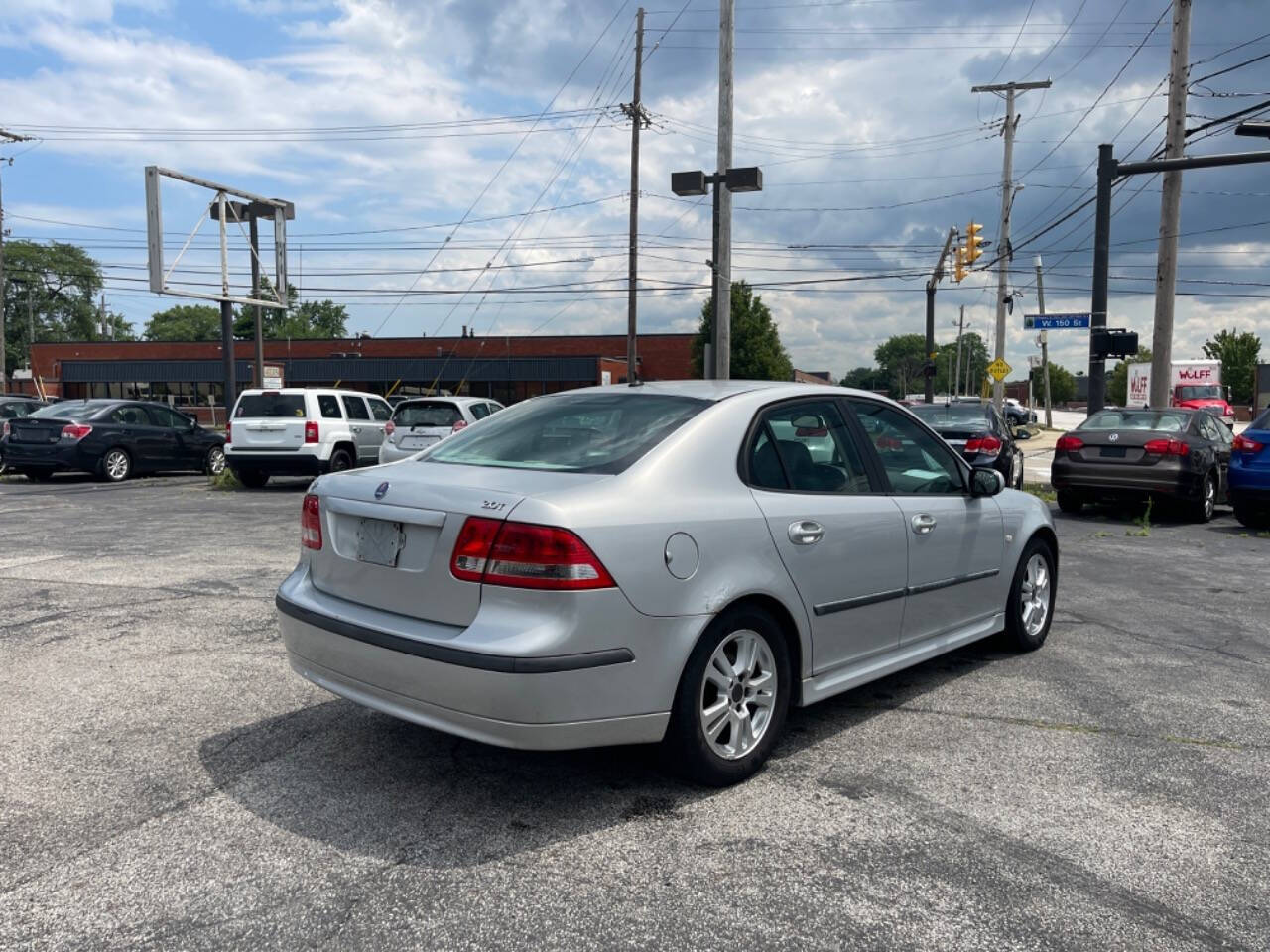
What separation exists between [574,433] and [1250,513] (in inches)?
422

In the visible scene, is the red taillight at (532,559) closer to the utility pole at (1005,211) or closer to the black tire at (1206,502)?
the black tire at (1206,502)

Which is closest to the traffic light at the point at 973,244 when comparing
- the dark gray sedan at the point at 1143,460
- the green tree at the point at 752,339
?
the dark gray sedan at the point at 1143,460

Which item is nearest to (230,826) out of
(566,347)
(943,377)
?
(566,347)

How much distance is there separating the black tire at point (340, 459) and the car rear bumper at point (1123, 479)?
10.8 meters

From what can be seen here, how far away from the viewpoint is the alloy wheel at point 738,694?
11.9ft

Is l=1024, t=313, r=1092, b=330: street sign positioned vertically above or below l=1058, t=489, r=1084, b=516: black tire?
above

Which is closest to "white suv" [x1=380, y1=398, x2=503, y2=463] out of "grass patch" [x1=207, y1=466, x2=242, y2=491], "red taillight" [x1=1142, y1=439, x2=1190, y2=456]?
"grass patch" [x1=207, y1=466, x2=242, y2=491]

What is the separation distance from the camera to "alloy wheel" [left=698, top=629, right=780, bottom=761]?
11.9ft

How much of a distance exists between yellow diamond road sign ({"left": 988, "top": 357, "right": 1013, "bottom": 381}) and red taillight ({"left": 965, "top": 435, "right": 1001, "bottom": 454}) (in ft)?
70.3

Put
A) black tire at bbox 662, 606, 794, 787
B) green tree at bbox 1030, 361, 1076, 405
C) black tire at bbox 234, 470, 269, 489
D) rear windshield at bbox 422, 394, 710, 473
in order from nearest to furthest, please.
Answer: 1. black tire at bbox 662, 606, 794, 787
2. rear windshield at bbox 422, 394, 710, 473
3. black tire at bbox 234, 470, 269, 489
4. green tree at bbox 1030, 361, 1076, 405

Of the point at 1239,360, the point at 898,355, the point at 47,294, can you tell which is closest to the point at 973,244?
the point at 1239,360

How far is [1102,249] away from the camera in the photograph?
17.1 meters

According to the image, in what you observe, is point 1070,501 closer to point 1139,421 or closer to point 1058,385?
point 1139,421

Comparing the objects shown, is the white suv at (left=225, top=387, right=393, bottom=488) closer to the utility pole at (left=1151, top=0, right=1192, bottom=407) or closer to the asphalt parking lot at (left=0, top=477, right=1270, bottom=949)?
the asphalt parking lot at (left=0, top=477, right=1270, bottom=949)
